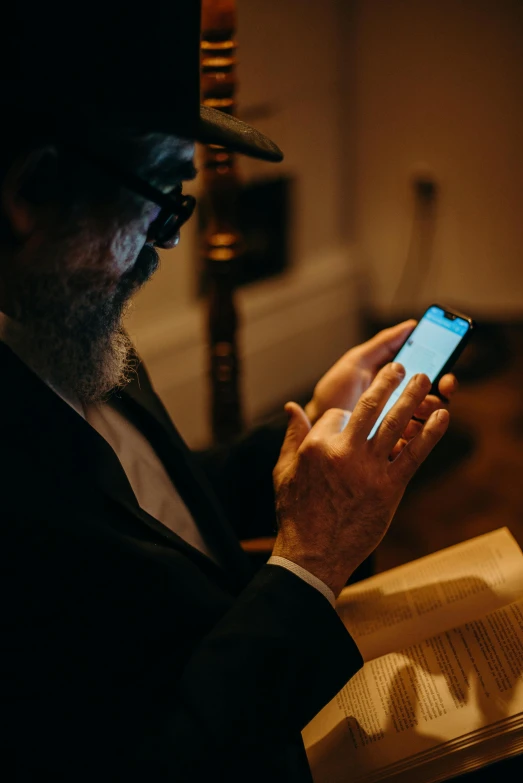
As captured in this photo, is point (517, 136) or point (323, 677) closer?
point (323, 677)

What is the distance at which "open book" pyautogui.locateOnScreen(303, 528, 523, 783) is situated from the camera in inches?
27.6

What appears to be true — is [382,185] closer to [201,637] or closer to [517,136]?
[517,136]

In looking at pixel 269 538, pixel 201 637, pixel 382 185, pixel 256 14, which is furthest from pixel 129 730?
pixel 382 185

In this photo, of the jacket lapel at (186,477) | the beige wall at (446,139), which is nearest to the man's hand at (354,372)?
the jacket lapel at (186,477)

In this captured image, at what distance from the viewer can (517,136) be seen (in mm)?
3299

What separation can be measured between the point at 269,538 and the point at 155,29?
732 mm

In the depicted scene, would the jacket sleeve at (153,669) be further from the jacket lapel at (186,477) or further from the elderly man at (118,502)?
the jacket lapel at (186,477)

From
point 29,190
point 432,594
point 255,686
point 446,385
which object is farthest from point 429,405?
point 29,190

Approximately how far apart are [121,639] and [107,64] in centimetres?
53

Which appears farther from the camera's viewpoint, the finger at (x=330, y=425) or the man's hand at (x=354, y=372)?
the man's hand at (x=354, y=372)

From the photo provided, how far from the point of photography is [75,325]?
2.40 ft

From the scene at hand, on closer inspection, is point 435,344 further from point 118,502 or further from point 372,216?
point 372,216

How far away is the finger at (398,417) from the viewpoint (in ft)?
2.58

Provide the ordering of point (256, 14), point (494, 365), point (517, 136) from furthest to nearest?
point (517, 136)
point (494, 365)
point (256, 14)
